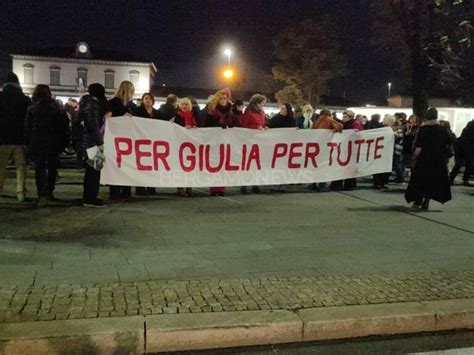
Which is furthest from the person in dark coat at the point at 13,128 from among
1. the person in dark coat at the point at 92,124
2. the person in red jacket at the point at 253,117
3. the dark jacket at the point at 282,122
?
the dark jacket at the point at 282,122

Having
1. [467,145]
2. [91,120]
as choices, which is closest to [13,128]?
[91,120]

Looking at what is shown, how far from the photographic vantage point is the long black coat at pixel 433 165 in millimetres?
9641

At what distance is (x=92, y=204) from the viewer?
917cm

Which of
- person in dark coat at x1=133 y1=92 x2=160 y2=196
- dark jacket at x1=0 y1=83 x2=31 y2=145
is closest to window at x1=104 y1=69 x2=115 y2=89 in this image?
person in dark coat at x1=133 y1=92 x2=160 y2=196

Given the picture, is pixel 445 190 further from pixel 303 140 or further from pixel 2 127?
pixel 2 127

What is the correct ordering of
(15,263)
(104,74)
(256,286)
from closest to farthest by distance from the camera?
(256,286), (15,263), (104,74)

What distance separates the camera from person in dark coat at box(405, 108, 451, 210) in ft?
31.7

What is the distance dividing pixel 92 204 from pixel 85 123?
1289 millimetres

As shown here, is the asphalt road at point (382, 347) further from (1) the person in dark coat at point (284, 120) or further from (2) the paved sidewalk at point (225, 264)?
(1) the person in dark coat at point (284, 120)

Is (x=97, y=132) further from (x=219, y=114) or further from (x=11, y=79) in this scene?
(x=219, y=114)

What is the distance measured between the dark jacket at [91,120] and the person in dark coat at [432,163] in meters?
5.20

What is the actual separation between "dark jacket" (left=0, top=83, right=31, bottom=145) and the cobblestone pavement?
14.6 feet

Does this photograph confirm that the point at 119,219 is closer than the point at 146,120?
Yes

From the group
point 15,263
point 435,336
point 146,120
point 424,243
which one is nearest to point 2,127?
point 146,120
